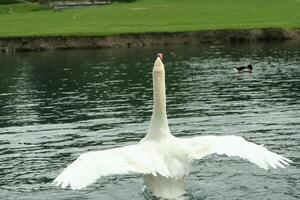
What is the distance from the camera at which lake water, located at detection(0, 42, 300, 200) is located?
19875mm

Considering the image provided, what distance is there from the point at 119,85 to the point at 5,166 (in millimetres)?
20888

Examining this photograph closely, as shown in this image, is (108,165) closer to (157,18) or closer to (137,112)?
(137,112)

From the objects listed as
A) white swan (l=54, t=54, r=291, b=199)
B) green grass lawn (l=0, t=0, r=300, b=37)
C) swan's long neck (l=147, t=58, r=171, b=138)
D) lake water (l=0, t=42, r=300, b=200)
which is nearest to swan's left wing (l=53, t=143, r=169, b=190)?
white swan (l=54, t=54, r=291, b=199)

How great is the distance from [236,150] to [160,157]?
1.55m

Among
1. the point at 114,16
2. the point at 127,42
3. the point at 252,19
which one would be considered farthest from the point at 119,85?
the point at 114,16

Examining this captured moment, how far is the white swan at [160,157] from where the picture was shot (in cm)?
1428

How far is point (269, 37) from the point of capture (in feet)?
223

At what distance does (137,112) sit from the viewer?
109ft

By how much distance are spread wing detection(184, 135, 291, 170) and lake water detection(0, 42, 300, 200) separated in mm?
2127

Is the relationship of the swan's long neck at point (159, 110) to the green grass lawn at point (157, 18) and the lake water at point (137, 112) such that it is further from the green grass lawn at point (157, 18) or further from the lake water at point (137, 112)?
the green grass lawn at point (157, 18)

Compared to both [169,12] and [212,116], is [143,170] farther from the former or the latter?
[169,12]

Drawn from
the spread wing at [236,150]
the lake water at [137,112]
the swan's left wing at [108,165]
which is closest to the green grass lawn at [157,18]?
the lake water at [137,112]

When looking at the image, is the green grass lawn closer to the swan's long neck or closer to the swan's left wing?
the swan's long neck

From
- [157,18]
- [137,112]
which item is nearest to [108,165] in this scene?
[137,112]
